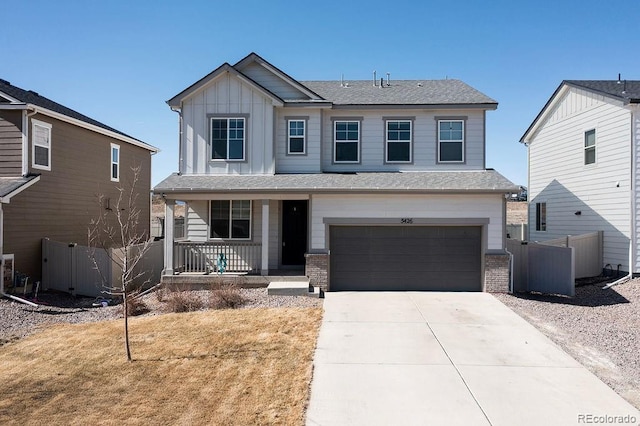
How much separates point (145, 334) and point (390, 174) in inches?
361

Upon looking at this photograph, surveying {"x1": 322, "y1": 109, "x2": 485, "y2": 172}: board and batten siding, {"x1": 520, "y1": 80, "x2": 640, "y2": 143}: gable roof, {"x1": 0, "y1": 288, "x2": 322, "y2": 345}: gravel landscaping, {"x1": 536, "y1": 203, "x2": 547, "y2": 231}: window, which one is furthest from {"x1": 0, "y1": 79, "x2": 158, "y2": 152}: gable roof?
{"x1": 536, "y1": 203, "x2": 547, "y2": 231}: window

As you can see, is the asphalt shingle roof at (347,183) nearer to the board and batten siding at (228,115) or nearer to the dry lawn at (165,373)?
the board and batten siding at (228,115)

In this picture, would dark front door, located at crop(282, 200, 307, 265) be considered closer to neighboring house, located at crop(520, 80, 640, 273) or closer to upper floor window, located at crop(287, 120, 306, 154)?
upper floor window, located at crop(287, 120, 306, 154)

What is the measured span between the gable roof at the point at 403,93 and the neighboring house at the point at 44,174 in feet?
31.6

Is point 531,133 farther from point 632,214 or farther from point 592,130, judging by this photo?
point 632,214

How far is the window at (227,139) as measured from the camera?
13594 mm

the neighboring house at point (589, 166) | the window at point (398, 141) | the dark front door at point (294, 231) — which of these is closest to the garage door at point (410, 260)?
the dark front door at point (294, 231)

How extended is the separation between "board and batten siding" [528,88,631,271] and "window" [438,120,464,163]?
225 inches

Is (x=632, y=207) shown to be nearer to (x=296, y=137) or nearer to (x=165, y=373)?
(x=296, y=137)

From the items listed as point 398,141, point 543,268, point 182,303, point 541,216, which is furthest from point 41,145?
point 541,216

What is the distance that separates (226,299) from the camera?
10.6 meters

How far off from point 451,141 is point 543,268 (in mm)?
5327

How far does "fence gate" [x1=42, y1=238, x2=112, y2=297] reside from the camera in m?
12.3

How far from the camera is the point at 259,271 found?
513 inches
